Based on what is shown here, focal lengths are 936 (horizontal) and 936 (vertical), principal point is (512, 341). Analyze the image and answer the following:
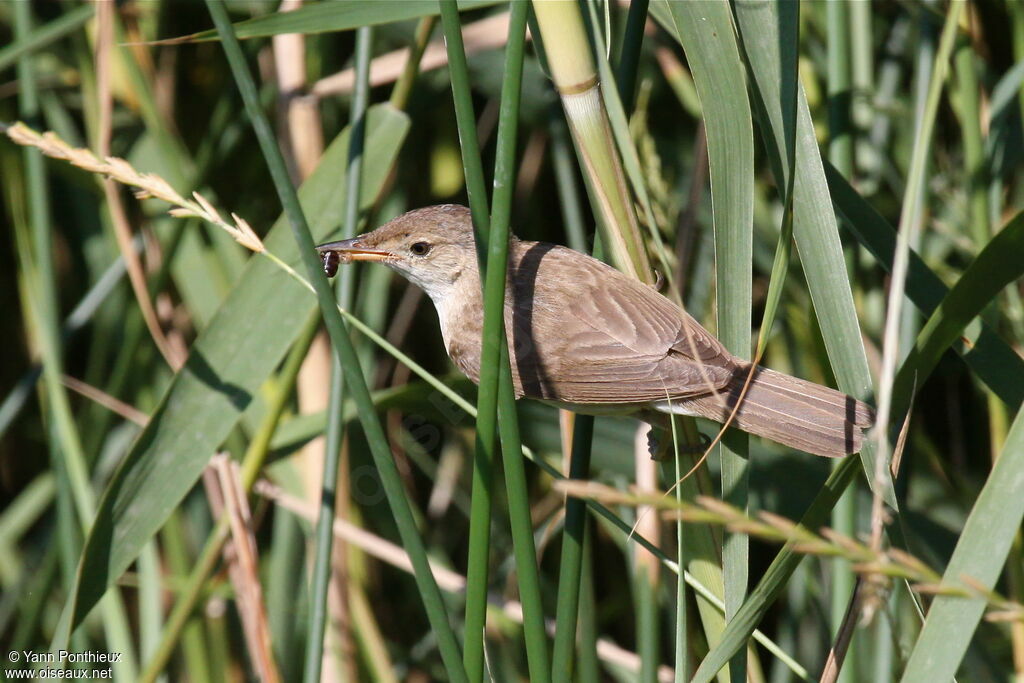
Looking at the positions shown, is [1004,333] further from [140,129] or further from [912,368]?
[140,129]

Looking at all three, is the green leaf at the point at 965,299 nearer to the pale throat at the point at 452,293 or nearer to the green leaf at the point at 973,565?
the green leaf at the point at 973,565

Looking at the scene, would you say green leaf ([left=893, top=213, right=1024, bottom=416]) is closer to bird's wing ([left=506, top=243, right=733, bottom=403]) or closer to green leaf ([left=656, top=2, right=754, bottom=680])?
green leaf ([left=656, top=2, right=754, bottom=680])

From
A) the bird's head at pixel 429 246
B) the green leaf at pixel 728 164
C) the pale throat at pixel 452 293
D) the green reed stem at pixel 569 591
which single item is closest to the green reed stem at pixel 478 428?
the green reed stem at pixel 569 591

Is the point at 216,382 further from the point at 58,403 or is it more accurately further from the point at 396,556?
the point at 396,556

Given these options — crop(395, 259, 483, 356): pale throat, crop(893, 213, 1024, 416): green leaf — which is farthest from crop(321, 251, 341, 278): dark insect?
crop(893, 213, 1024, 416): green leaf

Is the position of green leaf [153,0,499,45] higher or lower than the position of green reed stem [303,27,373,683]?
higher
